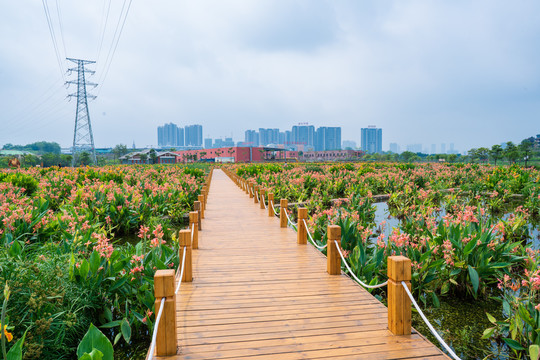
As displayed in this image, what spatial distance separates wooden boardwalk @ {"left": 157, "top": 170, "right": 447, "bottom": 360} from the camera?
8.50 ft

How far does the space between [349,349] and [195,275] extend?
241 cm

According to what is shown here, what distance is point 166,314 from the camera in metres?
2.47

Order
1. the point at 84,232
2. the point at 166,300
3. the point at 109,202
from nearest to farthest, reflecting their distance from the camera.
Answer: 1. the point at 166,300
2. the point at 84,232
3. the point at 109,202

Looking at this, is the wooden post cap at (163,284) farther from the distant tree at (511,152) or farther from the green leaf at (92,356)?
the distant tree at (511,152)

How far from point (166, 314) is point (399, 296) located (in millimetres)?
1841

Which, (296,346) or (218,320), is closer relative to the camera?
(296,346)

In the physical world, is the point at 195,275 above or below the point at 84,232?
below

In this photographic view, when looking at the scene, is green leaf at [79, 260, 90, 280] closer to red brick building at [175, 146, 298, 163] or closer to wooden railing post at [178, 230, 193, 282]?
wooden railing post at [178, 230, 193, 282]

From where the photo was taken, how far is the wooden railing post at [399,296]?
2.73 metres

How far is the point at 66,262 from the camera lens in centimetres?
384

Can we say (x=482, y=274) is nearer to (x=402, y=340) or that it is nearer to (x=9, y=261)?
(x=402, y=340)

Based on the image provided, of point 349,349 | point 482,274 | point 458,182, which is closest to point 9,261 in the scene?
point 349,349

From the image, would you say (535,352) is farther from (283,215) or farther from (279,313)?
(283,215)

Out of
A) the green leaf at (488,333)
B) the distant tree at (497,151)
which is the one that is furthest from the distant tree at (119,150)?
the green leaf at (488,333)
